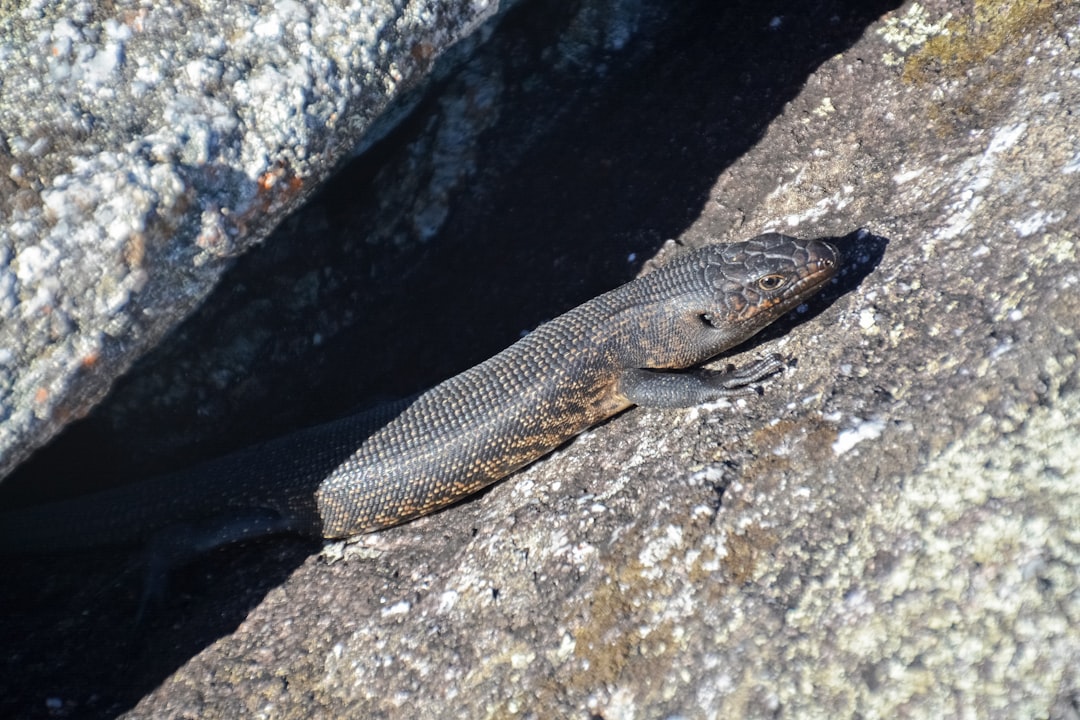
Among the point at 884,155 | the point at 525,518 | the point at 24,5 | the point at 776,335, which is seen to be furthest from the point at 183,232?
the point at 884,155

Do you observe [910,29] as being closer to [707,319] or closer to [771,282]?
[771,282]

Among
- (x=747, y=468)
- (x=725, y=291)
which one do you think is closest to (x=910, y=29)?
(x=725, y=291)

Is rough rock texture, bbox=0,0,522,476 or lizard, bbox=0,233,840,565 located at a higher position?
rough rock texture, bbox=0,0,522,476

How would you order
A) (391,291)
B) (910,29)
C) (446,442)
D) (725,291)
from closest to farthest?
(725,291), (446,442), (910,29), (391,291)

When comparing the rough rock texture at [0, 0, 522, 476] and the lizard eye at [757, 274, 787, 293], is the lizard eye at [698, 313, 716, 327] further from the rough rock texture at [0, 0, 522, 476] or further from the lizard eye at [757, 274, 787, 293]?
the rough rock texture at [0, 0, 522, 476]

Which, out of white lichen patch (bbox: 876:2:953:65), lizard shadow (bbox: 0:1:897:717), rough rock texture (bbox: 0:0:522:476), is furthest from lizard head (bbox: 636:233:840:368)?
rough rock texture (bbox: 0:0:522:476)

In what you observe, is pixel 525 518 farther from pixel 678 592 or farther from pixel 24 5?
pixel 24 5
